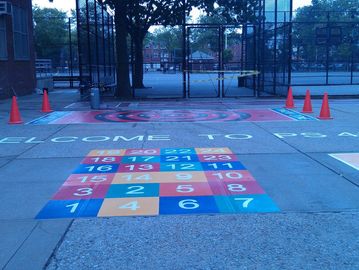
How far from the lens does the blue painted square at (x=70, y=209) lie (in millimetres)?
5145

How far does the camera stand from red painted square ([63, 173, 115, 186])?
21.2ft

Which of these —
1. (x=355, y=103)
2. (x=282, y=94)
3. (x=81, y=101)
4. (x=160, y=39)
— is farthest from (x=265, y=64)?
(x=160, y=39)

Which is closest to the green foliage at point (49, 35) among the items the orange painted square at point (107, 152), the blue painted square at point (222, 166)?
the orange painted square at point (107, 152)

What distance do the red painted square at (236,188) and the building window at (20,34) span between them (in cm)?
1780

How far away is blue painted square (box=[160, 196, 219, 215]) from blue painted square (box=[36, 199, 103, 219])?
32.2 inches

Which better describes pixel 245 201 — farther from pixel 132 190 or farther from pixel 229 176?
pixel 132 190

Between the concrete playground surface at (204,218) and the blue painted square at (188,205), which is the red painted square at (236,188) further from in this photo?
the blue painted square at (188,205)

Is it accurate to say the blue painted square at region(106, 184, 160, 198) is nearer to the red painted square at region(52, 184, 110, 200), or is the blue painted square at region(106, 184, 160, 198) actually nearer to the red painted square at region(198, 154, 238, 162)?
the red painted square at region(52, 184, 110, 200)

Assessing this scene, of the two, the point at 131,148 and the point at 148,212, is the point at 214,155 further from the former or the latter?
the point at 148,212

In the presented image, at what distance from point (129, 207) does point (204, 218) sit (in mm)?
971

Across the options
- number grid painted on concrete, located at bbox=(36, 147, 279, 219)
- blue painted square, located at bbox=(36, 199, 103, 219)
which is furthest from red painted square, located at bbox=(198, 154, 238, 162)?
blue painted square, located at bbox=(36, 199, 103, 219)

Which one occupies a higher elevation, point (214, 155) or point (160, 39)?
point (160, 39)

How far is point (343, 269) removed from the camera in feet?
12.5

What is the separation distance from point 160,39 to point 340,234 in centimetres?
6190
